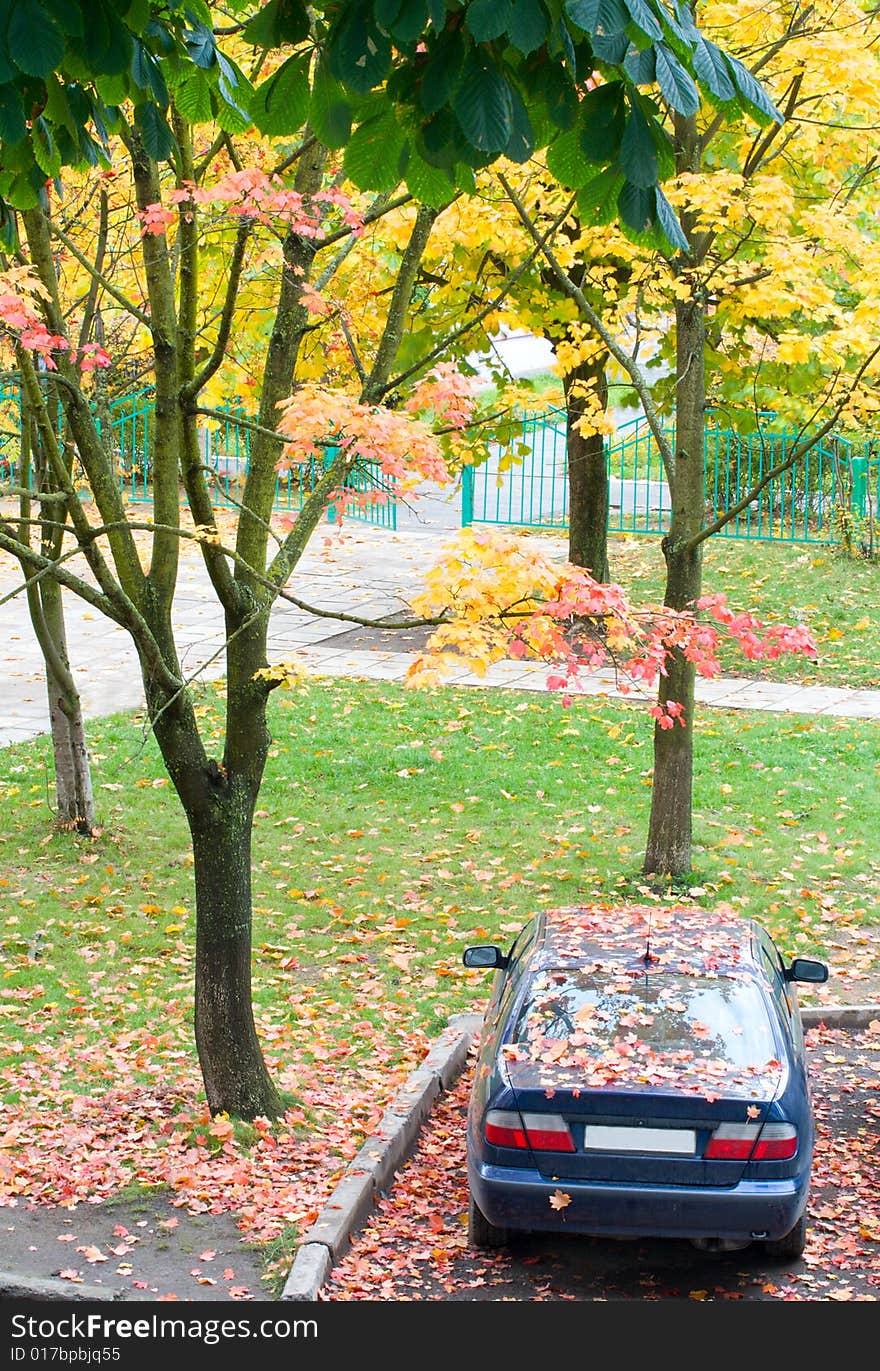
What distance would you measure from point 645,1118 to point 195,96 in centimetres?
404

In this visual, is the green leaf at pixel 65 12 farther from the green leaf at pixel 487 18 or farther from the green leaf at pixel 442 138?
the green leaf at pixel 487 18

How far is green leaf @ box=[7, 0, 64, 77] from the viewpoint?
3799 millimetres

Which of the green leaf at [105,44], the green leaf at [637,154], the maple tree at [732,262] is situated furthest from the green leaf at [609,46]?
the maple tree at [732,262]

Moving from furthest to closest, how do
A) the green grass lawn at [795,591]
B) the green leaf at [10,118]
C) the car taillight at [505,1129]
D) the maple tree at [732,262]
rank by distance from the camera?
1. the green grass lawn at [795,591]
2. the maple tree at [732,262]
3. the car taillight at [505,1129]
4. the green leaf at [10,118]

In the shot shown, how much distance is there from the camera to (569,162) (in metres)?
Answer: 4.31

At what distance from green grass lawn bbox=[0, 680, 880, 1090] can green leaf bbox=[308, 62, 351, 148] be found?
3881 millimetres

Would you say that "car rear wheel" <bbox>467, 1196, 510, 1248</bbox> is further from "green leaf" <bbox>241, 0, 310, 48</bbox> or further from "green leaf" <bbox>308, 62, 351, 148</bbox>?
"green leaf" <bbox>241, 0, 310, 48</bbox>

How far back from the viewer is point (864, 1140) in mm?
6711

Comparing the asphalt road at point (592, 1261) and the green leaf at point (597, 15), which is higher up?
the green leaf at point (597, 15)

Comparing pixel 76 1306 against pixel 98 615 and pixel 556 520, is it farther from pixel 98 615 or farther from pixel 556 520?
pixel 556 520

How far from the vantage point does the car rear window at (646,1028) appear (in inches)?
205

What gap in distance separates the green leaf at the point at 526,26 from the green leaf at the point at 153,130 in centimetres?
211

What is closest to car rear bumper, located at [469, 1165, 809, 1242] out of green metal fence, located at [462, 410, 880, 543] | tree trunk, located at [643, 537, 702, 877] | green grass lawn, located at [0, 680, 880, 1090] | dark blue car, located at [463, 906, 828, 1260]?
dark blue car, located at [463, 906, 828, 1260]

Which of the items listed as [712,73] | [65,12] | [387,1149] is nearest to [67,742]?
[387,1149]
